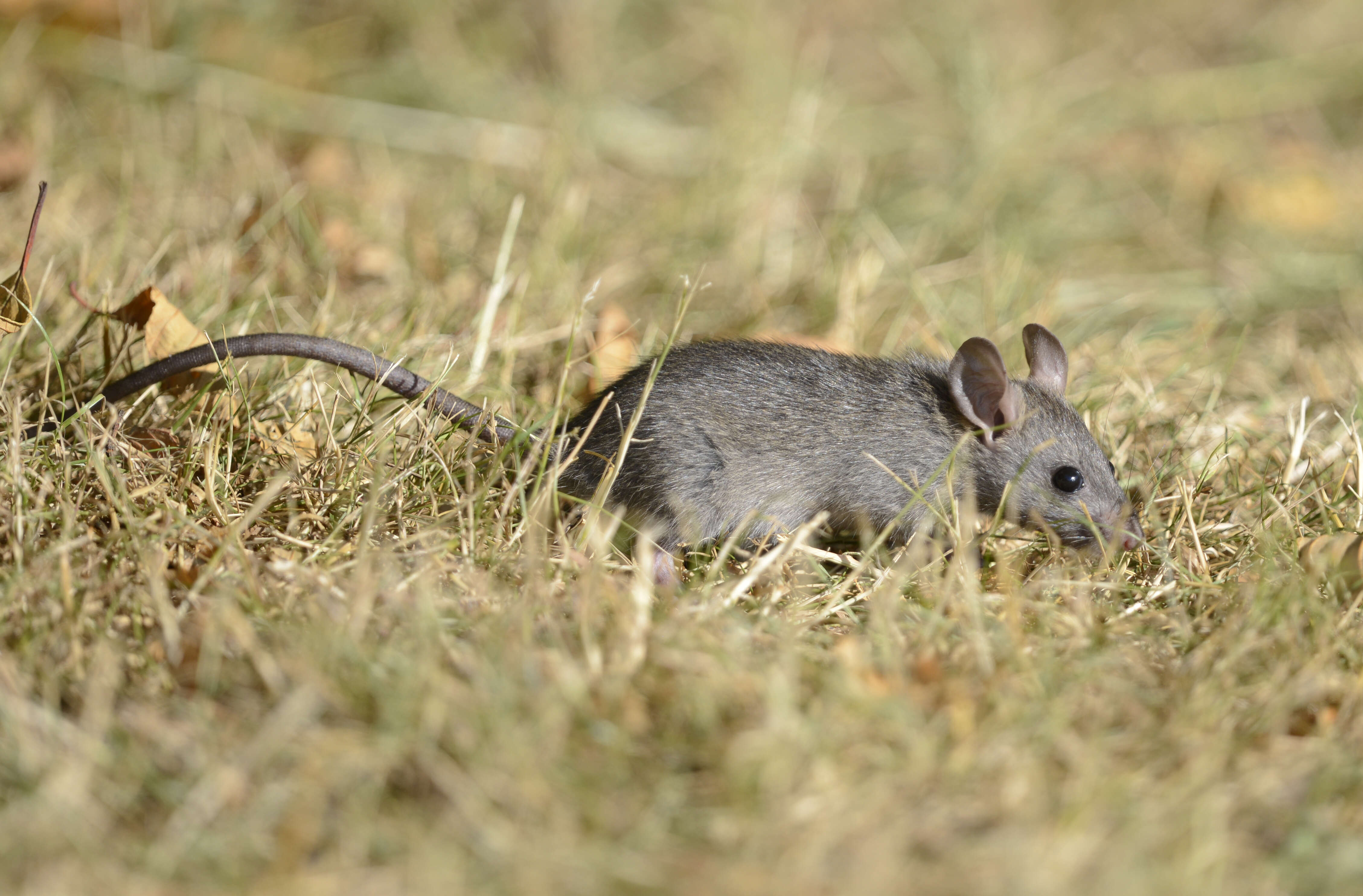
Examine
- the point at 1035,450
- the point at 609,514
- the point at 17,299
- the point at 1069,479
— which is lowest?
the point at 609,514

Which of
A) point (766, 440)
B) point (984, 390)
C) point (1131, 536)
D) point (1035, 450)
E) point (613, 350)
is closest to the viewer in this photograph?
point (1131, 536)

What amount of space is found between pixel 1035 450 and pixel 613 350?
1.75 meters

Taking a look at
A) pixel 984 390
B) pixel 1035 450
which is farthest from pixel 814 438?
pixel 1035 450

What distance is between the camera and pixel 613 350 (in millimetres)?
4605

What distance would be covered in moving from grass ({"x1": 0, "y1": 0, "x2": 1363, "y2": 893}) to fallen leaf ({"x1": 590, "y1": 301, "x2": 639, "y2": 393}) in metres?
0.10

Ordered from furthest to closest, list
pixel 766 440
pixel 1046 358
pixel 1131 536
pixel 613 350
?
pixel 613 350, pixel 1046 358, pixel 766 440, pixel 1131 536

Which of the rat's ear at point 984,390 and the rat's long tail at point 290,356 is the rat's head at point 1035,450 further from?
the rat's long tail at point 290,356

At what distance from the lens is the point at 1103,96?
772 centimetres

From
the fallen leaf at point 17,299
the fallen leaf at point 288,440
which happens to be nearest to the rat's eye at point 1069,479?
the fallen leaf at point 288,440

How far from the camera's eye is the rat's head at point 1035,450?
379 cm

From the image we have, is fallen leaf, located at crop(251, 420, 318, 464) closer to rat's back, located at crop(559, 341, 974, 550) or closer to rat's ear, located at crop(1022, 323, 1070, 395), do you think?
rat's back, located at crop(559, 341, 974, 550)

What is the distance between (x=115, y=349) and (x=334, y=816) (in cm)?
242

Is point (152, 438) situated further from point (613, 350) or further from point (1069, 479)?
point (1069, 479)

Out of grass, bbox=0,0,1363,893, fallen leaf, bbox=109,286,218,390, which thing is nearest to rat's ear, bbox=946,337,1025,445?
grass, bbox=0,0,1363,893
